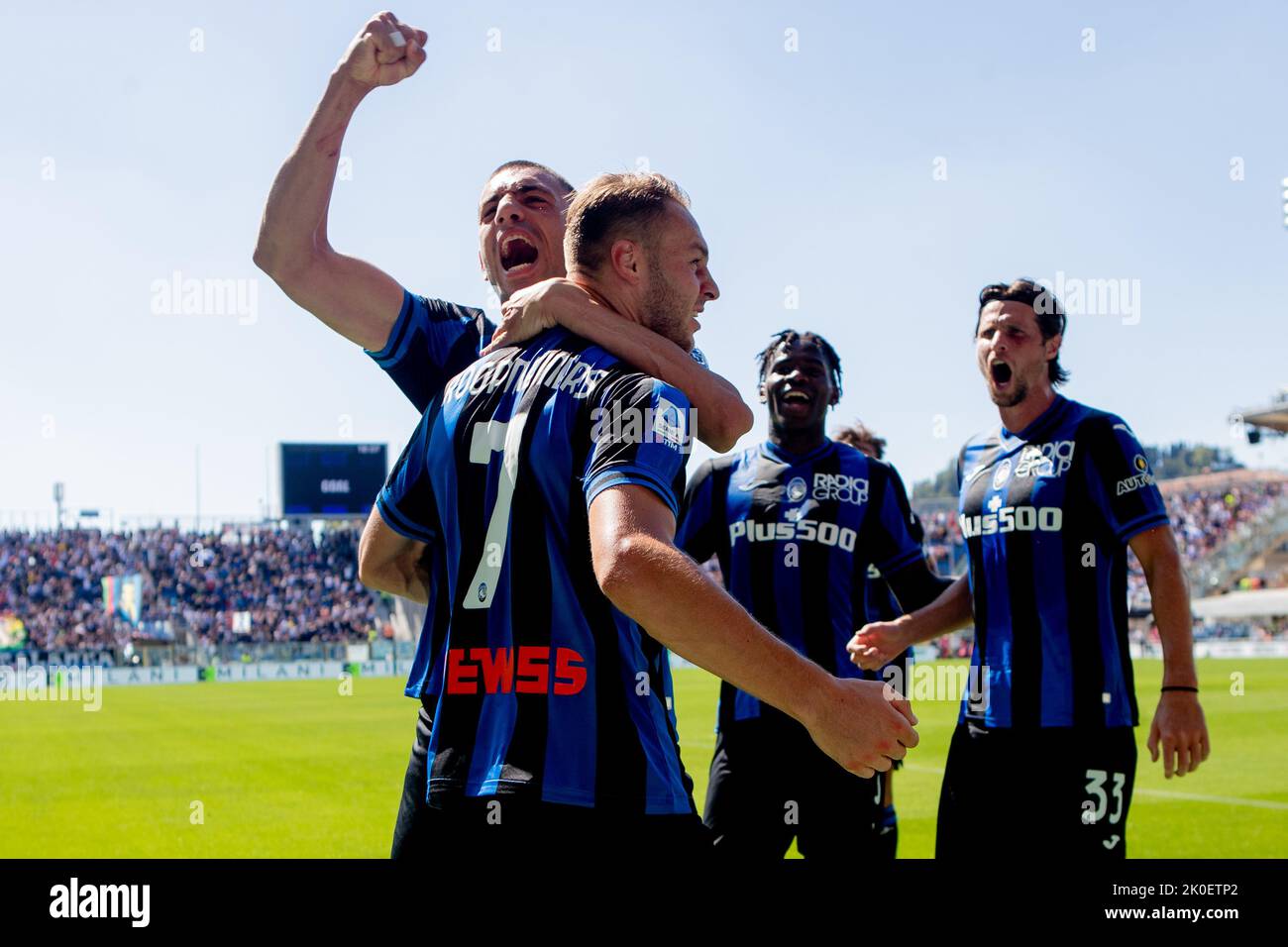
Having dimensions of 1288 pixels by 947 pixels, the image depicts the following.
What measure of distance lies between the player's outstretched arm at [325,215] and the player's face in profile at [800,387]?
282cm

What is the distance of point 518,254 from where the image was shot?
3.78 metres

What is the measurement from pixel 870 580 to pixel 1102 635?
3.46 meters

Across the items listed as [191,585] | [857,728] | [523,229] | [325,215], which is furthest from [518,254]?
[191,585]

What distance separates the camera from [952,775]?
4914 mm

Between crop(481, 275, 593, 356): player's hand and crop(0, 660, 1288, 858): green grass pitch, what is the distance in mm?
6779

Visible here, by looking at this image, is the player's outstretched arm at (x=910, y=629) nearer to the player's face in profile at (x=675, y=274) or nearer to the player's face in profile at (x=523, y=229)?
the player's face in profile at (x=523, y=229)

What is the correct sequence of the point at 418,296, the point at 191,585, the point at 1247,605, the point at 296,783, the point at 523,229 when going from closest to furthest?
the point at 523,229, the point at 418,296, the point at 296,783, the point at 191,585, the point at 1247,605

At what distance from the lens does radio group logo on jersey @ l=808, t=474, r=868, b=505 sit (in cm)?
606

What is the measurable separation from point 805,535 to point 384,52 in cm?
342

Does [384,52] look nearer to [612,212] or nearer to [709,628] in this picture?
[612,212]

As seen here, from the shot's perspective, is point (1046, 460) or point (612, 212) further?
point (1046, 460)
